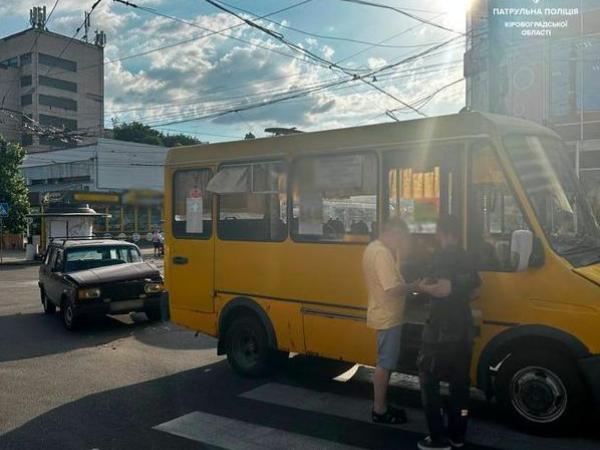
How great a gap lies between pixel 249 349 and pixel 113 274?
15.1ft

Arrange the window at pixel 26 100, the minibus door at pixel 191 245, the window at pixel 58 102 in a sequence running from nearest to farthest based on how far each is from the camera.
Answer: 1. the minibus door at pixel 191 245
2. the window at pixel 26 100
3. the window at pixel 58 102

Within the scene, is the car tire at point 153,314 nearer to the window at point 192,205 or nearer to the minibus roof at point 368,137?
the window at point 192,205

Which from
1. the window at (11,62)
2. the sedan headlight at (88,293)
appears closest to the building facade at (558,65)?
the sedan headlight at (88,293)

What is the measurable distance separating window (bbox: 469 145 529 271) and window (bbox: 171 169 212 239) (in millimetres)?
3362

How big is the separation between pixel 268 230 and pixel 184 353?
2.78 m

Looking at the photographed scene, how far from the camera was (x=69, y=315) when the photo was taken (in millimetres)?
10383

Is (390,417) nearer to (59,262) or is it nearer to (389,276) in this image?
(389,276)

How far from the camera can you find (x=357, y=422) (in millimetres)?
5352

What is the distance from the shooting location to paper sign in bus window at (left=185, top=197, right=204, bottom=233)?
7.45 metres

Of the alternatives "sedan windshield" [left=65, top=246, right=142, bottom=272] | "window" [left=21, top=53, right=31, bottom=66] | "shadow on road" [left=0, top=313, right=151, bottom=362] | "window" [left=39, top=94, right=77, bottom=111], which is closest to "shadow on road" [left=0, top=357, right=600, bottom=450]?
"shadow on road" [left=0, top=313, right=151, bottom=362]

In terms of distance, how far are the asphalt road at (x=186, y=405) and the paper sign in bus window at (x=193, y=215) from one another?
1.77 metres

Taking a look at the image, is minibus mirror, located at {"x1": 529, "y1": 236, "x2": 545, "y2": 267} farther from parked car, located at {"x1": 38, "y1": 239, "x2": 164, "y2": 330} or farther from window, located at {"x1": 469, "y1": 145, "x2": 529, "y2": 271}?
parked car, located at {"x1": 38, "y1": 239, "x2": 164, "y2": 330}

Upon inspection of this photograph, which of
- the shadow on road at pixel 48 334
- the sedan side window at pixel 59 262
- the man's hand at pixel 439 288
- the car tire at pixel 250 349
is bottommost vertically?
the shadow on road at pixel 48 334

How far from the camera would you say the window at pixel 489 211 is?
16.7 feet
